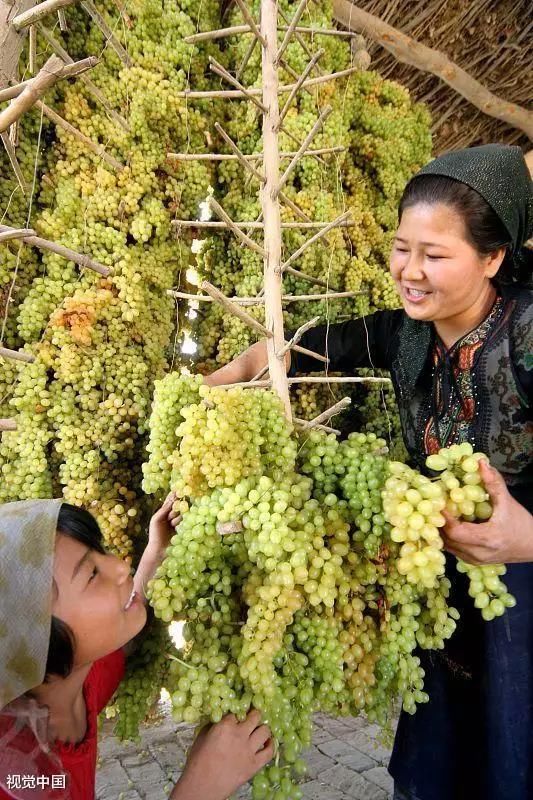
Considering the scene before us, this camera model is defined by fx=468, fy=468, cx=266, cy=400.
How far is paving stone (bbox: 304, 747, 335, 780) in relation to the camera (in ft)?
8.00

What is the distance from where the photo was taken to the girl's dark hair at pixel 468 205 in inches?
51.6

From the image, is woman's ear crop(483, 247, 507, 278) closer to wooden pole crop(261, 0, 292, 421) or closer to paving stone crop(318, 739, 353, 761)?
wooden pole crop(261, 0, 292, 421)

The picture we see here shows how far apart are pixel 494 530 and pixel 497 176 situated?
38.2 inches

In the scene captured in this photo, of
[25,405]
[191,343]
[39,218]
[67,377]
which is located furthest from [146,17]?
[25,405]

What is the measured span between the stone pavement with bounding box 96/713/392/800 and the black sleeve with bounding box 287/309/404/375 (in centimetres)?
191

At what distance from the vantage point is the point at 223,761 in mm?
1091

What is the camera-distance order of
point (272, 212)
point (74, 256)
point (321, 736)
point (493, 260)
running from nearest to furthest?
point (493, 260) → point (272, 212) → point (74, 256) → point (321, 736)

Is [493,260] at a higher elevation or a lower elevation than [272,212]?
lower

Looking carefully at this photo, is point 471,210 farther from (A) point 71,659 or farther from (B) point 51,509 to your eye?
(A) point 71,659

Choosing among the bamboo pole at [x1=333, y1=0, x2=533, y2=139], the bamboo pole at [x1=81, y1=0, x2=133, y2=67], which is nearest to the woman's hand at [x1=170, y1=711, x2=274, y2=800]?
the bamboo pole at [x1=81, y1=0, x2=133, y2=67]

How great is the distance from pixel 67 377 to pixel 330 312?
3.80ft

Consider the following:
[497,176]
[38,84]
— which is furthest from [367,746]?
[38,84]

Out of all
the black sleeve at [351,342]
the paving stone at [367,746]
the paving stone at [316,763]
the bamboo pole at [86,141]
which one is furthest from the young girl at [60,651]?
the paving stone at [367,746]

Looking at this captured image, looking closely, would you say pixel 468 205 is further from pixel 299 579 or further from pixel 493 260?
pixel 299 579
